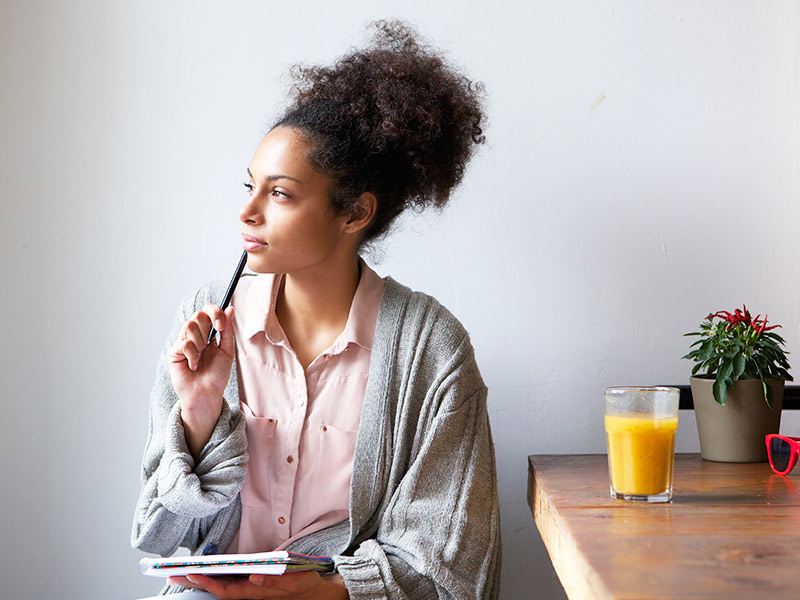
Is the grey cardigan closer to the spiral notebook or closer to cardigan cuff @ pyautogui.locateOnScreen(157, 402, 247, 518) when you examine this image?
cardigan cuff @ pyautogui.locateOnScreen(157, 402, 247, 518)

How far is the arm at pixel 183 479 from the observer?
118 cm

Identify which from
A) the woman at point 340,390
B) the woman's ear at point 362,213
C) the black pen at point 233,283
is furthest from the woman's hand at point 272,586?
the woman's ear at point 362,213

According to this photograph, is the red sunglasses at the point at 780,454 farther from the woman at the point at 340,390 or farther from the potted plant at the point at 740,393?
the woman at the point at 340,390

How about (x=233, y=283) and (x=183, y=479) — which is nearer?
(x=183, y=479)

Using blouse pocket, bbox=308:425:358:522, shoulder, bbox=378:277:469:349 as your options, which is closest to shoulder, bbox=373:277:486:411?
shoulder, bbox=378:277:469:349

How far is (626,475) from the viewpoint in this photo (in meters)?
1.01

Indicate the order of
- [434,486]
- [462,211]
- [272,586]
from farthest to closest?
1. [462,211]
2. [434,486]
3. [272,586]

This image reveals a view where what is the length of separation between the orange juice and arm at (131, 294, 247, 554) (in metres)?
0.53

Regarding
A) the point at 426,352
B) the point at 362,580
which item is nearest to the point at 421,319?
the point at 426,352

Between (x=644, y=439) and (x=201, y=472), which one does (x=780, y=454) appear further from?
(x=201, y=472)

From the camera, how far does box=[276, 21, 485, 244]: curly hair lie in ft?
4.09

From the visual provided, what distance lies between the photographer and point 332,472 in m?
1.27

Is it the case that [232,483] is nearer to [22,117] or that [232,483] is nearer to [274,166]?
[274,166]

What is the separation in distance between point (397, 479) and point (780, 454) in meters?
0.56
